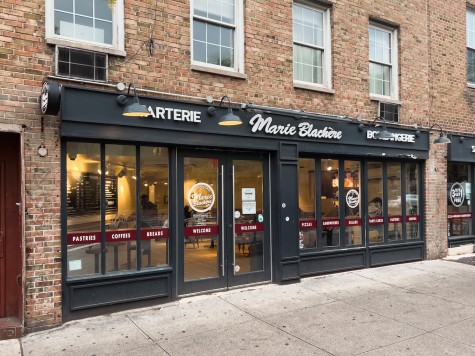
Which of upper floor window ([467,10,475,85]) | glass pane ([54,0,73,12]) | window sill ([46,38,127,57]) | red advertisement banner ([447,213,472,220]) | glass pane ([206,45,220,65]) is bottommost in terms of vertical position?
red advertisement banner ([447,213,472,220])

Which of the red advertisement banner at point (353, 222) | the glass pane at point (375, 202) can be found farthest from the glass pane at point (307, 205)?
the glass pane at point (375, 202)

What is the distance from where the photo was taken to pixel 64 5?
6117 mm

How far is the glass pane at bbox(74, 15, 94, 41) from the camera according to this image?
244 inches

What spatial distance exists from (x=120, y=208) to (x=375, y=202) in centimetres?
607

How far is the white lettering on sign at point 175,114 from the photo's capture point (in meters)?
6.52

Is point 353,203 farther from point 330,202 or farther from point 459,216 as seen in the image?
point 459,216

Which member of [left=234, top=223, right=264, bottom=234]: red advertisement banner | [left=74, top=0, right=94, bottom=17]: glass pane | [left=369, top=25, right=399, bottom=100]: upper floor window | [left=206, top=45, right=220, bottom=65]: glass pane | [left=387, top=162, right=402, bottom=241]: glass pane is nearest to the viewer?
[left=74, top=0, right=94, bottom=17]: glass pane

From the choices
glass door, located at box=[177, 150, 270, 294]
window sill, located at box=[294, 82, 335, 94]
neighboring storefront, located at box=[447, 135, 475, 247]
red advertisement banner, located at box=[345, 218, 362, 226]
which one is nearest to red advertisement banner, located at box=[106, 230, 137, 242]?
glass door, located at box=[177, 150, 270, 294]

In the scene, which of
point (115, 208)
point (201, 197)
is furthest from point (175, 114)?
point (115, 208)

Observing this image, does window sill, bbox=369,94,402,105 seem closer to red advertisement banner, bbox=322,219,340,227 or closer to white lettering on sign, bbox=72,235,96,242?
red advertisement banner, bbox=322,219,340,227

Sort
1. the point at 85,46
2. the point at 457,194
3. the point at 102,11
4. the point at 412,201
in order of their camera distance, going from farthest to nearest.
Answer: the point at 457,194 < the point at 412,201 < the point at 102,11 < the point at 85,46

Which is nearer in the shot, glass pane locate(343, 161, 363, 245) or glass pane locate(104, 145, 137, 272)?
glass pane locate(104, 145, 137, 272)

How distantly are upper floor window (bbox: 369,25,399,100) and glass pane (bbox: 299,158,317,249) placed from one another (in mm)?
2733

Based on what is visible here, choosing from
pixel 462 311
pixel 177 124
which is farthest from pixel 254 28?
pixel 462 311
